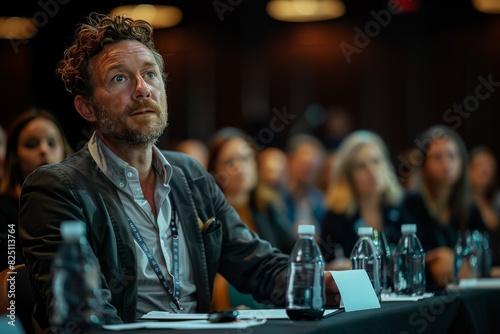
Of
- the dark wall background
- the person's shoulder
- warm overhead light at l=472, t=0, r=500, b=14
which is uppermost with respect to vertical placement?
warm overhead light at l=472, t=0, r=500, b=14

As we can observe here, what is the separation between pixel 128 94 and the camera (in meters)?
2.65

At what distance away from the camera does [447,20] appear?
32.8ft

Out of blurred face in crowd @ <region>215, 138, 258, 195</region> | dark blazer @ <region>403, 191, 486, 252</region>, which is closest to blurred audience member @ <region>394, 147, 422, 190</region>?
dark blazer @ <region>403, 191, 486, 252</region>

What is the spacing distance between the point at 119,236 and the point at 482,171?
6.84m

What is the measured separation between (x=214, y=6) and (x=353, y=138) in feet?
14.2

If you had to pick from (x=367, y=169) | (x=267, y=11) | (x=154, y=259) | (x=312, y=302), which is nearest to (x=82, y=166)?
(x=154, y=259)

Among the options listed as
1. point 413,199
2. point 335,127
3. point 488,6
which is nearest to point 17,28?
point 413,199

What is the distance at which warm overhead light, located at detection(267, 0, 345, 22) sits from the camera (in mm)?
10305

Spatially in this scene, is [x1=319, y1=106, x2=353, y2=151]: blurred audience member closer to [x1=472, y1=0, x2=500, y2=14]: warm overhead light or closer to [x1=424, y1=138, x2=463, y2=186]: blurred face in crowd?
[x1=472, y1=0, x2=500, y2=14]: warm overhead light

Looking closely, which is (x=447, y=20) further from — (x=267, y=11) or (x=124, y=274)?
(x=124, y=274)

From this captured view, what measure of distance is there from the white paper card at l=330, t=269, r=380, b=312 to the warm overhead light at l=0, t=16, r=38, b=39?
4.98 metres

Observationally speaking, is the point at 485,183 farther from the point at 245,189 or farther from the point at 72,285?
the point at 72,285

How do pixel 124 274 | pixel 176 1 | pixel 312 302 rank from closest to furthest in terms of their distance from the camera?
1. pixel 312 302
2. pixel 124 274
3. pixel 176 1

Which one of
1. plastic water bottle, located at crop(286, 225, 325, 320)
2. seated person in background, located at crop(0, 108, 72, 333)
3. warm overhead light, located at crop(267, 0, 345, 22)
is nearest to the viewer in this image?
plastic water bottle, located at crop(286, 225, 325, 320)
